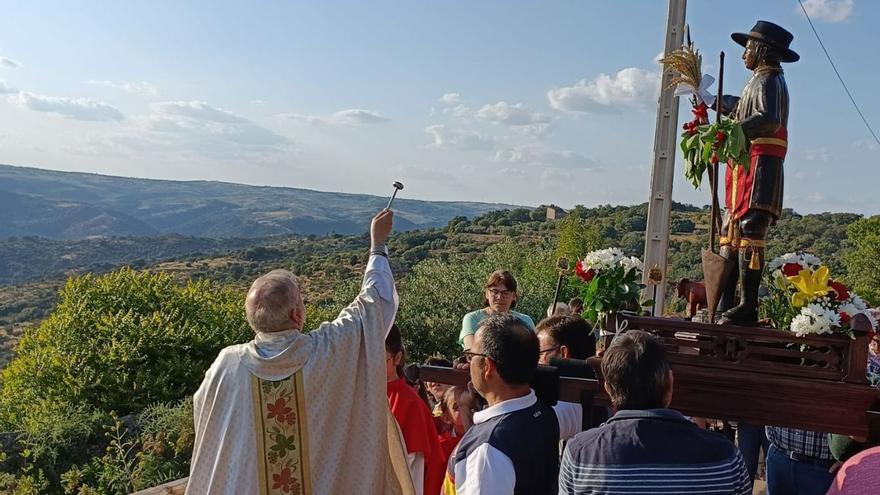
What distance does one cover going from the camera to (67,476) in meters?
5.45

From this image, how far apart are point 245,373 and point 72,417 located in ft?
12.5

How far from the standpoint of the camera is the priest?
3.31 meters

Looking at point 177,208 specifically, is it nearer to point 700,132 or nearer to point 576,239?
point 576,239

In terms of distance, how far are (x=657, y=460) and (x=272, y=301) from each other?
1674 mm

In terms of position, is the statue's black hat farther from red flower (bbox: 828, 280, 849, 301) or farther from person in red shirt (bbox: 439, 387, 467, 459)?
person in red shirt (bbox: 439, 387, 467, 459)

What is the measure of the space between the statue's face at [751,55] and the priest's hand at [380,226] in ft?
6.40

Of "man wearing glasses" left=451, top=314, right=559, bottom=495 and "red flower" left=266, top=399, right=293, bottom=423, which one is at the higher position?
"man wearing glasses" left=451, top=314, right=559, bottom=495

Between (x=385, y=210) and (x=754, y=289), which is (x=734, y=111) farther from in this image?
(x=385, y=210)

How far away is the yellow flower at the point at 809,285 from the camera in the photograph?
3293 millimetres

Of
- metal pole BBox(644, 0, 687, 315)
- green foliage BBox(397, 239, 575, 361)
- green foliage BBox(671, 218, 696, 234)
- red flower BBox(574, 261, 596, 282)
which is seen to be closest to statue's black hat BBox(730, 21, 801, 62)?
red flower BBox(574, 261, 596, 282)

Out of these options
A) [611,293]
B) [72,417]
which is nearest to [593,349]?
[611,293]

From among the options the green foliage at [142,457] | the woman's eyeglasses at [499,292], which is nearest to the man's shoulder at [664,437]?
the woman's eyeglasses at [499,292]

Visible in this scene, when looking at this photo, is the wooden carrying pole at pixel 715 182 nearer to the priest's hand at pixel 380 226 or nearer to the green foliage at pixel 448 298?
the priest's hand at pixel 380 226

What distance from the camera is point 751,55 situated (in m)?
3.94
